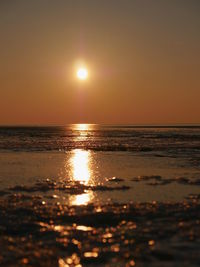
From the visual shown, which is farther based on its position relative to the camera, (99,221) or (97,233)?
(99,221)

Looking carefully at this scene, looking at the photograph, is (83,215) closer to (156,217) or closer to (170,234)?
(156,217)

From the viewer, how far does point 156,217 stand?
443 inches

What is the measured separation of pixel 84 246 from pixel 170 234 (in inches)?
92.4

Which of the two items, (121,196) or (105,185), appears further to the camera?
(105,185)

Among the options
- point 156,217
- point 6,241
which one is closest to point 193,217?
point 156,217

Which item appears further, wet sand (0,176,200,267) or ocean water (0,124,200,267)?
ocean water (0,124,200,267)

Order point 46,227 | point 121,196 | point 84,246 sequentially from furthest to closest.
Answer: point 121,196
point 46,227
point 84,246

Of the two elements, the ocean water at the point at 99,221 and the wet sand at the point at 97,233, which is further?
the ocean water at the point at 99,221

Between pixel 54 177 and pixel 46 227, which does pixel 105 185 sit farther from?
pixel 46 227

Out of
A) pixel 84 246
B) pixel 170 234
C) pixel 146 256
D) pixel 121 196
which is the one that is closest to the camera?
pixel 146 256

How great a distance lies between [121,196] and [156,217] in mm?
3513

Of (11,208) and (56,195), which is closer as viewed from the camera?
(11,208)

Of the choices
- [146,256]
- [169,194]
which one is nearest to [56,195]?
[169,194]

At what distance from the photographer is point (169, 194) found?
15070mm
